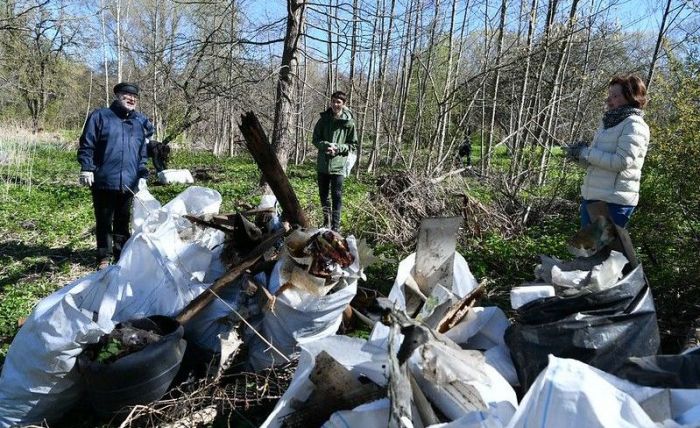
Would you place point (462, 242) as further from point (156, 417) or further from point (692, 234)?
point (156, 417)

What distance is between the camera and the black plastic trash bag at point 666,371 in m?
1.54

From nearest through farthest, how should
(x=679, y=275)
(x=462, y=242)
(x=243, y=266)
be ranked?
(x=243, y=266), (x=679, y=275), (x=462, y=242)

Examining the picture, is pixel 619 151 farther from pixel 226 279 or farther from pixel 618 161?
pixel 226 279

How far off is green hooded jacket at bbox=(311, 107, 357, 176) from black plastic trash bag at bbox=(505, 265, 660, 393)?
3.40 m


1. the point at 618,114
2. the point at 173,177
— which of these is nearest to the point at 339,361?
the point at 618,114

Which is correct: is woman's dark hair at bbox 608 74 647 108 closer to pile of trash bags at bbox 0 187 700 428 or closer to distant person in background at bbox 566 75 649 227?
distant person in background at bbox 566 75 649 227

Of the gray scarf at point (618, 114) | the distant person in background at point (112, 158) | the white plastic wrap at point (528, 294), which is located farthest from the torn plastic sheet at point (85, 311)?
the gray scarf at point (618, 114)

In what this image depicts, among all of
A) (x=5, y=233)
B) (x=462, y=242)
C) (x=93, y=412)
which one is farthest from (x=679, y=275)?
(x=5, y=233)

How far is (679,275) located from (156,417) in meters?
3.40

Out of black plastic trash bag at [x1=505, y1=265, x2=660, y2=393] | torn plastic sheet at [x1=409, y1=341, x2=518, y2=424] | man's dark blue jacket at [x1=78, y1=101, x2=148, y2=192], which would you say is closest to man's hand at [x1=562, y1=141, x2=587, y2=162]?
black plastic trash bag at [x1=505, y1=265, x2=660, y2=393]

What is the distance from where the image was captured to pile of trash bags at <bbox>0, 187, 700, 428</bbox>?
1.35 meters

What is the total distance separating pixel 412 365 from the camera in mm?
1618

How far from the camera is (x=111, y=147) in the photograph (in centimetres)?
414

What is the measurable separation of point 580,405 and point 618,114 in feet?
8.32
